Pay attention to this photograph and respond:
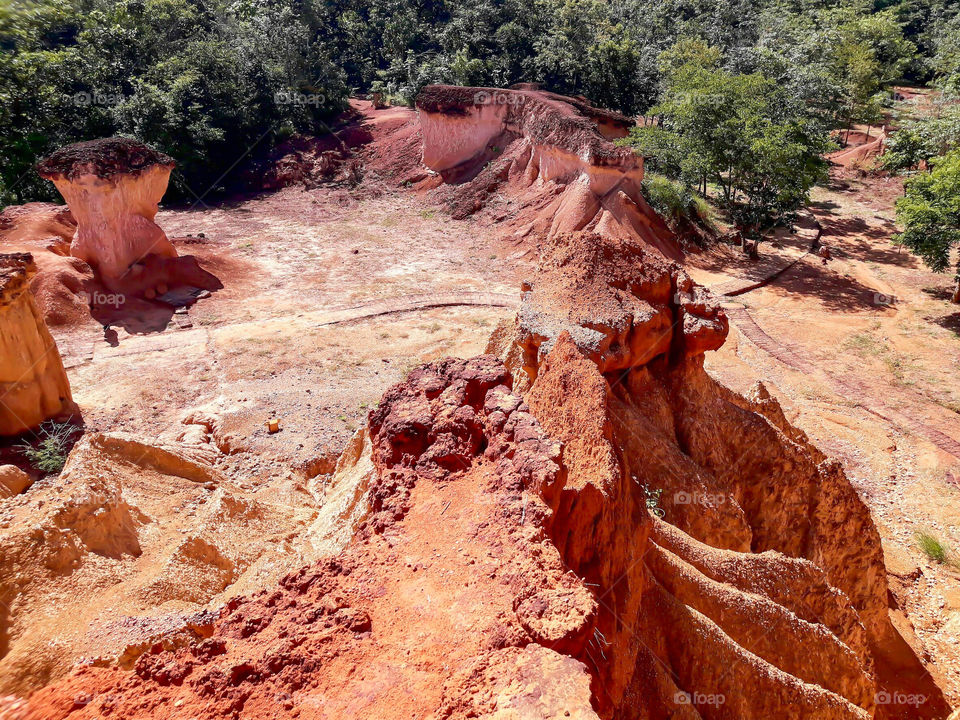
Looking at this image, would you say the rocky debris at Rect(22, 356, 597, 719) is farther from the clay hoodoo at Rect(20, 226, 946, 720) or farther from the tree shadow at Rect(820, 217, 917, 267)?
the tree shadow at Rect(820, 217, 917, 267)

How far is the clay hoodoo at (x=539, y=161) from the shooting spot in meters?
23.8

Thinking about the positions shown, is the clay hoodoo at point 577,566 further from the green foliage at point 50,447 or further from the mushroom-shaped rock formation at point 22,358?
the mushroom-shaped rock formation at point 22,358

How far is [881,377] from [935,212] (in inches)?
254

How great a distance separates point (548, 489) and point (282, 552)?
11.6ft

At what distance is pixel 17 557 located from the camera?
5.24 m

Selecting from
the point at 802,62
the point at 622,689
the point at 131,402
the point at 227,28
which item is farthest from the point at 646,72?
the point at 622,689

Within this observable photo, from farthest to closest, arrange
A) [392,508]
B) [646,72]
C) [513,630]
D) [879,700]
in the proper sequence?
[646,72], [879,700], [392,508], [513,630]

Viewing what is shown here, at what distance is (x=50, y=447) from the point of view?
1105 centimetres

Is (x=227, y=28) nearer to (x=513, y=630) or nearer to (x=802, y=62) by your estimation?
(x=802, y=62)

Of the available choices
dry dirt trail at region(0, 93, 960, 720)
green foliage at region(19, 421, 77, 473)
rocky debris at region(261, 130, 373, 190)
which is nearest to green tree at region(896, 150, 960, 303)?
dry dirt trail at region(0, 93, 960, 720)

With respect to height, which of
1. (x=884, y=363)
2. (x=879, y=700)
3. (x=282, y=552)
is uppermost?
(x=282, y=552)

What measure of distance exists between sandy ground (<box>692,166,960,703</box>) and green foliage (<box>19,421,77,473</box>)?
47.1ft

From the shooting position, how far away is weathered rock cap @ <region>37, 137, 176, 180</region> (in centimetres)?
1847

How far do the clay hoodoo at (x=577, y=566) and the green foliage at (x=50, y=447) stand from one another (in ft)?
27.1
